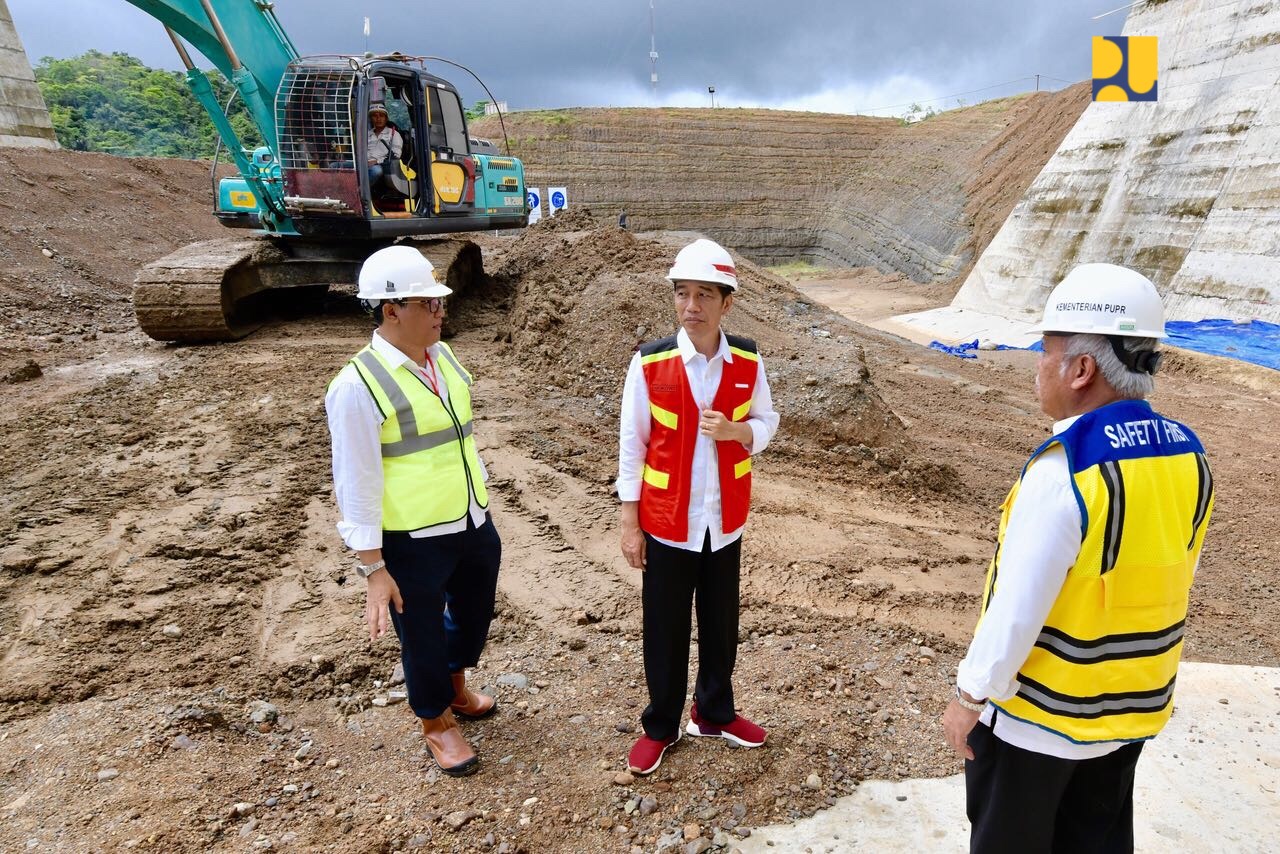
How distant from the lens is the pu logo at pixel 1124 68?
12.3 metres

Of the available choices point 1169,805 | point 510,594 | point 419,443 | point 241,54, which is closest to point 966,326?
point 241,54

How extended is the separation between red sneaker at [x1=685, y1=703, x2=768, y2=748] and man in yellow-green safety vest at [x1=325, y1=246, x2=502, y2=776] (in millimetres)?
840

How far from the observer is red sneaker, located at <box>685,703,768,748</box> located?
2781 millimetres

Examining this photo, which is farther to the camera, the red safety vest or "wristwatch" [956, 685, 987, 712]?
the red safety vest

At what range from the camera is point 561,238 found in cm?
1118

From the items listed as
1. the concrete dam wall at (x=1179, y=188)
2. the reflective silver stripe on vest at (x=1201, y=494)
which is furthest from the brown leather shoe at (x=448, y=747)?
the concrete dam wall at (x=1179, y=188)

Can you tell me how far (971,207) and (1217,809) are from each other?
19435mm

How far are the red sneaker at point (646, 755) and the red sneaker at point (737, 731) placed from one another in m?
0.14

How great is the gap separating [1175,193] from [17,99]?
2168 cm

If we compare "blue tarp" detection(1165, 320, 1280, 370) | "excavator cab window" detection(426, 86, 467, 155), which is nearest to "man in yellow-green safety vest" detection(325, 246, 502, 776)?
"excavator cab window" detection(426, 86, 467, 155)

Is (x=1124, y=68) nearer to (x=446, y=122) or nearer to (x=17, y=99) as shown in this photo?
(x=446, y=122)

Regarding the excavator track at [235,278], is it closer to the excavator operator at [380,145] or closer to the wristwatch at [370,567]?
the excavator operator at [380,145]

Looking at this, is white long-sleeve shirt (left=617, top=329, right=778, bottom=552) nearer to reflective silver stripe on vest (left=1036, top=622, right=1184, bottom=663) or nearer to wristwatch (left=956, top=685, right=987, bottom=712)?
wristwatch (left=956, top=685, right=987, bottom=712)

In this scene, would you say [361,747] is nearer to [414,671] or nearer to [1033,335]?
[414,671]
